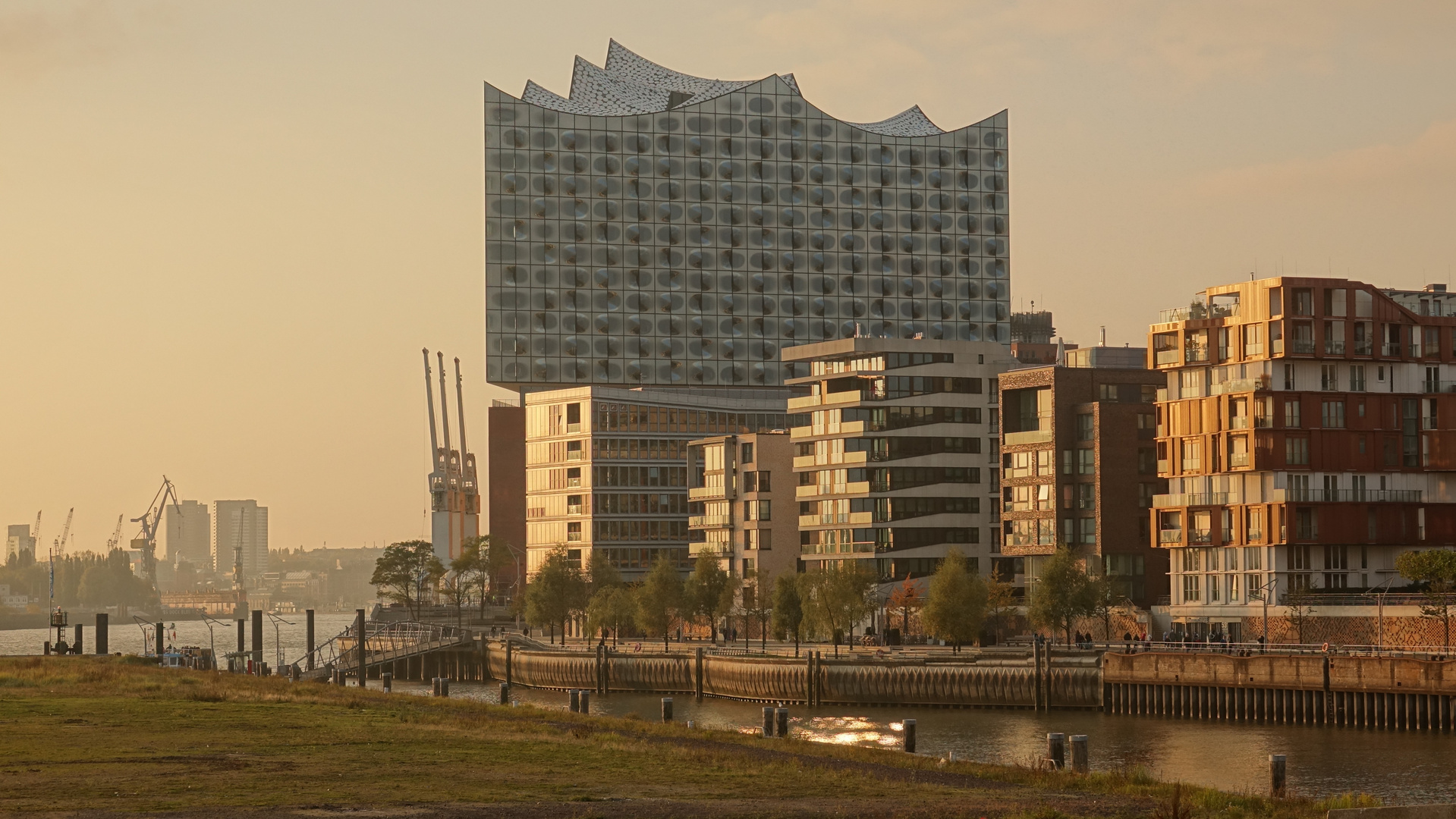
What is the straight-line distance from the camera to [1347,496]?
424 ft

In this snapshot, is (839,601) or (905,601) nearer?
(839,601)

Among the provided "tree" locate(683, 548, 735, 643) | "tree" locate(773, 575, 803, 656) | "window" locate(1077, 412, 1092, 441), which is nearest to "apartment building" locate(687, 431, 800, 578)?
"tree" locate(683, 548, 735, 643)

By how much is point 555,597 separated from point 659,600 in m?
23.5

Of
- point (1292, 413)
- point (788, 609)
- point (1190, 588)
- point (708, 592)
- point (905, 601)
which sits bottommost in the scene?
point (788, 609)

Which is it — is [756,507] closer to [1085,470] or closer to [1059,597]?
[1085,470]

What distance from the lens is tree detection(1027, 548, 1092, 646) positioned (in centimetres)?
13250

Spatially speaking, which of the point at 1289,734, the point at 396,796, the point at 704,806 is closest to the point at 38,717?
the point at 396,796

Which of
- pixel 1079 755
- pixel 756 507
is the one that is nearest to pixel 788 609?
pixel 756 507

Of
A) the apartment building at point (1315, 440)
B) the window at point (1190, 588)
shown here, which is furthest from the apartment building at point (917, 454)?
the apartment building at point (1315, 440)

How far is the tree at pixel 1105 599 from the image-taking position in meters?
134

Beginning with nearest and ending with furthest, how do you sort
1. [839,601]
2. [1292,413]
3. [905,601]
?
1. [1292,413]
2. [839,601]
3. [905,601]

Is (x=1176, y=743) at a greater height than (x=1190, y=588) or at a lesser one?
lesser

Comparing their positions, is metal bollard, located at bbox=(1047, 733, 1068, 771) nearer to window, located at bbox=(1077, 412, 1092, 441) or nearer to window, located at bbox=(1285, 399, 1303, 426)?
window, located at bbox=(1285, 399, 1303, 426)

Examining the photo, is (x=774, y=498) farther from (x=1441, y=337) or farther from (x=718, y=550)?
(x=1441, y=337)
